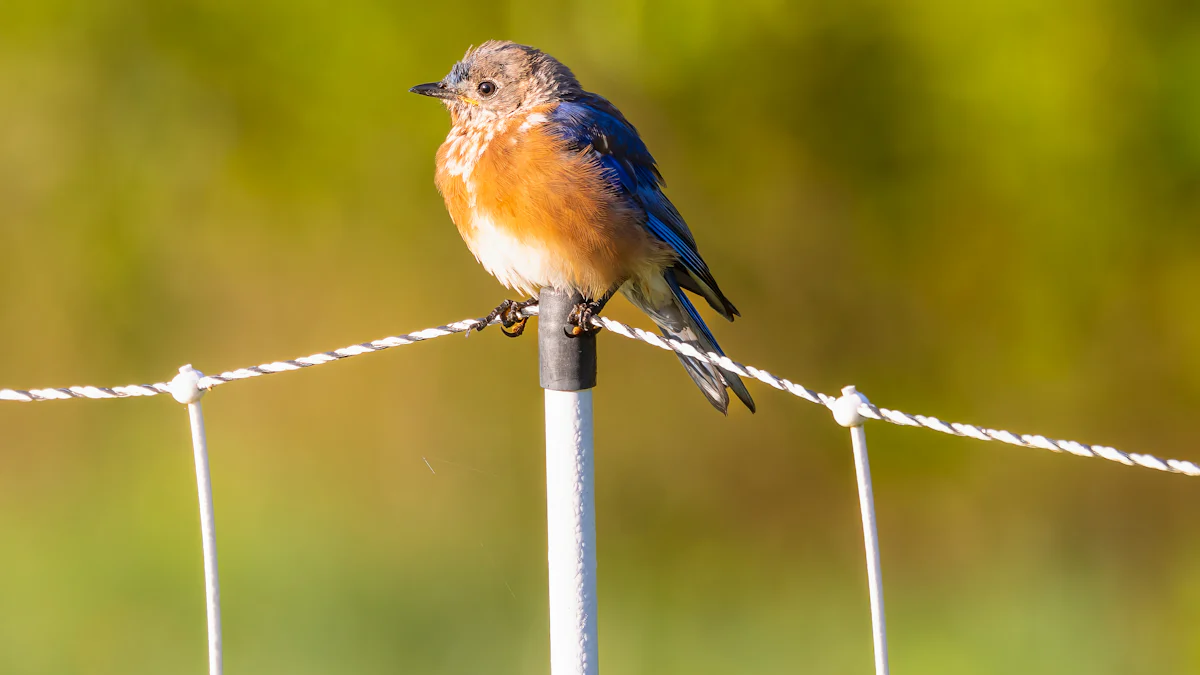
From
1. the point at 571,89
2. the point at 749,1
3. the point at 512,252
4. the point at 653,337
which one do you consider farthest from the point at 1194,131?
the point at 653,337

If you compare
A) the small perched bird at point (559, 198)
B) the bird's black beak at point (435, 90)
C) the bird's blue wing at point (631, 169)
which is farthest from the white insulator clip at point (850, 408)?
the bird's black beak at point (435, 90)

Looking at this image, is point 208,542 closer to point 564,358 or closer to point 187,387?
point 187,387

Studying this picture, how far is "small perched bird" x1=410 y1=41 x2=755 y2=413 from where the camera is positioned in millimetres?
2592

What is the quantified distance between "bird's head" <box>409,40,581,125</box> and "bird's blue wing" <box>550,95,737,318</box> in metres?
0.09

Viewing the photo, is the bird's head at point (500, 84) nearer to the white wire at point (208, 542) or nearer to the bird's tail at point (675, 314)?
the bird's tail at point (675, 314)

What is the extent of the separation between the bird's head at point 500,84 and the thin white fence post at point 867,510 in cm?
161

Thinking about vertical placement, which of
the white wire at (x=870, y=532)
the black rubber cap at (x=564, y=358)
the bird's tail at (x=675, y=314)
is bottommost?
the white wire at (x=870, y=532)

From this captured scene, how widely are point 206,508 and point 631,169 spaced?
4.82 feet

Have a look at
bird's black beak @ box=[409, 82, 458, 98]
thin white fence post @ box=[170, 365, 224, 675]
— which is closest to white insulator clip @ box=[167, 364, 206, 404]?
thin white fence post @ box=[170, 365, 224, 675]

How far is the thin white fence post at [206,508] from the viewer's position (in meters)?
1.75

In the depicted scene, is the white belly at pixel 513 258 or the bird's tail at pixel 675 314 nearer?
→ the white belly at pixel 513 258

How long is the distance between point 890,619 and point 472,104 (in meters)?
2.55

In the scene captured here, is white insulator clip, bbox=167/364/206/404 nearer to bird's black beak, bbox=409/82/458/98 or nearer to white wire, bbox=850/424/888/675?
white wire, bbox=850/424/888/675

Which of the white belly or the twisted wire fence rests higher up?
the white belly
